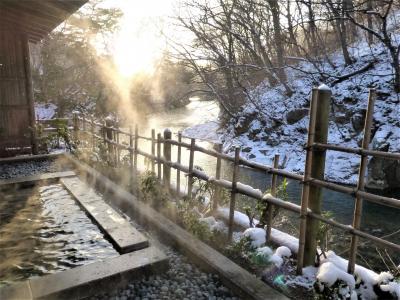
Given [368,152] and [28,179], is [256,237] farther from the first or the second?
[28,179]

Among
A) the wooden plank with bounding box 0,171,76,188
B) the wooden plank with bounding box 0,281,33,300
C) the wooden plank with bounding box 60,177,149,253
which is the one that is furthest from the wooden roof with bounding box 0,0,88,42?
the wooden plank with bounding box 0,281,33,300

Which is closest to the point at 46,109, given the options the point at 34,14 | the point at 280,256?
the point at 34,14

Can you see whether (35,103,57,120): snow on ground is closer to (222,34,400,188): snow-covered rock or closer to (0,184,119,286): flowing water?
(222,34,400,188): snow-covered rock

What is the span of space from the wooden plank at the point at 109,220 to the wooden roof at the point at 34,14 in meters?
3.86

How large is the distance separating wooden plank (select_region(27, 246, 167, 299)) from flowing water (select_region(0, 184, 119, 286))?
0.46 m

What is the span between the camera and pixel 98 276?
10.6 ft

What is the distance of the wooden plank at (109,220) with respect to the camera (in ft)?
13.1

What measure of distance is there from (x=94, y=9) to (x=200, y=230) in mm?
23468

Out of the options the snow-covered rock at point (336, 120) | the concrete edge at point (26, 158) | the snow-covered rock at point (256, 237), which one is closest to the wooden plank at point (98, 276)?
the snow-covered rock at point (256, 237)

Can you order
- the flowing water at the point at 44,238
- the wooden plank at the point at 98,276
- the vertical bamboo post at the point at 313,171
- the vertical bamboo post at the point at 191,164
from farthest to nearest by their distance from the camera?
1. the vertical bamboo post at the point at 191,164
2. the flowing water at the point at 44,238
3. the vertical bamboo post at the point at 313,171
4. the wooden plank at the point at 98,276

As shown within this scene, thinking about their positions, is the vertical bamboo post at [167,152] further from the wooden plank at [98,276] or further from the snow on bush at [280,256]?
the snow on bush at [280,256]

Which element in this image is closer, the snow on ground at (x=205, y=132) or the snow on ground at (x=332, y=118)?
the snow on ground at (x=332, y=118)

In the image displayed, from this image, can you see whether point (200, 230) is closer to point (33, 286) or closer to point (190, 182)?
point (190, 182)

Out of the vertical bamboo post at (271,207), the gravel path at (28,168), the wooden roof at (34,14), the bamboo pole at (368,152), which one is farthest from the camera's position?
the gravel path at (28,168)
